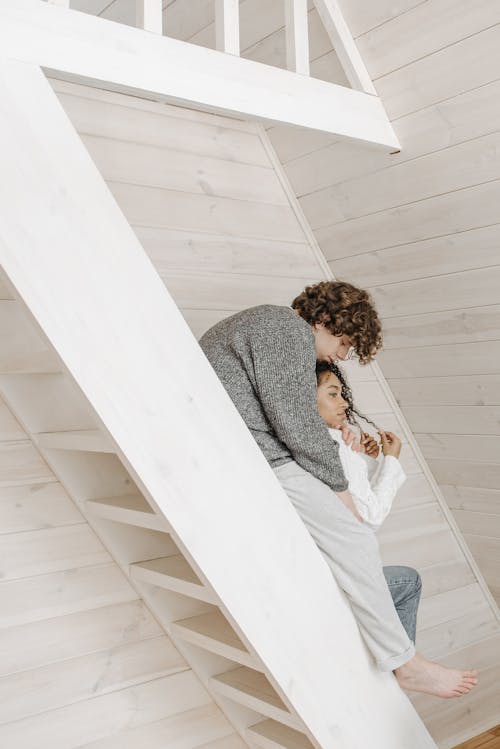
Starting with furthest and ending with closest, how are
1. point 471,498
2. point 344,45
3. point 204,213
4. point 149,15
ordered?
1. point 471,498
2. point 204,213
3. point 344,45
4. point 149,15

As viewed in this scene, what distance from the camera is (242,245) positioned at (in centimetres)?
250

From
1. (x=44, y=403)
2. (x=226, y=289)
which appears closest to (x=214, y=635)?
(x=44, y=403)

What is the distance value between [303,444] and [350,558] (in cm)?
26

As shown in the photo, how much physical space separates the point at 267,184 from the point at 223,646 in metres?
1.32

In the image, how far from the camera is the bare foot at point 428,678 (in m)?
1.93

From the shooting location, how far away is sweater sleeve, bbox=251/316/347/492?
180 centimetres

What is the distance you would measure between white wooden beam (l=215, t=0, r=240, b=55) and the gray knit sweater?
0.55m

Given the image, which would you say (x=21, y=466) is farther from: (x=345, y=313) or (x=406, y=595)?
(x=406, y=595)

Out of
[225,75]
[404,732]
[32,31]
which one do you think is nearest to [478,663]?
[404,732]

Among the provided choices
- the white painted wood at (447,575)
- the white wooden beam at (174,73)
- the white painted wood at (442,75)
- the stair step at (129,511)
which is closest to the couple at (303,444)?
the stair step at (129,511)

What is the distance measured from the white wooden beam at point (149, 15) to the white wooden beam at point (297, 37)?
0.42 meters

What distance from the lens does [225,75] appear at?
1819 mm

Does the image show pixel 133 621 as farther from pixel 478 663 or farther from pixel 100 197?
pixel 478 663

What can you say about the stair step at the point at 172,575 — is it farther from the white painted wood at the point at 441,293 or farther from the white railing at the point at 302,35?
the white railing at the point at 302,35
